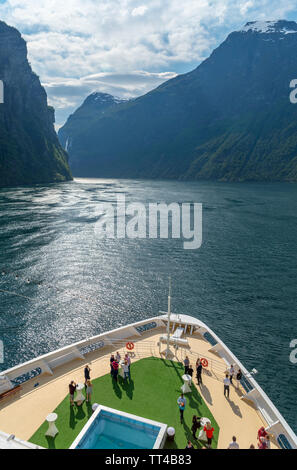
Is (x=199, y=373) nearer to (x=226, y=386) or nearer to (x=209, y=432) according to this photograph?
(x=226, y=386)

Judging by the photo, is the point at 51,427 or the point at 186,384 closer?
the point at 51,427

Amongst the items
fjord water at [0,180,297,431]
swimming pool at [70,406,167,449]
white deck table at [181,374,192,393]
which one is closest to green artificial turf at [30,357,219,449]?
white deck table at [181,374,192,393]

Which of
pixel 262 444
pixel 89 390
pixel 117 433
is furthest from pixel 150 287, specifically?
pixel 117 433

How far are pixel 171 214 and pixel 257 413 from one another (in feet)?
373

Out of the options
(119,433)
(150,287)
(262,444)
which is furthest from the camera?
(150,287)

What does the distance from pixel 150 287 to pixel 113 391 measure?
123ft

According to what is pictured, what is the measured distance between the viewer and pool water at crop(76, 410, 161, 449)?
52.5 feet

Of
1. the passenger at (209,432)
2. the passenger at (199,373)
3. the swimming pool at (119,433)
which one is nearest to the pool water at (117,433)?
the swimming pool at (119,433)

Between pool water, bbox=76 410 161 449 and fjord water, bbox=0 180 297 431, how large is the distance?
19.1 metres

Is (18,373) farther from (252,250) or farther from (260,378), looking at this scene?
(252,250)

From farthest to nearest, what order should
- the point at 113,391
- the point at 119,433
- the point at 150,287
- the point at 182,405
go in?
1. the point at 150,287
2. the point at 113,391
3. the point at 182,405
4. the point at 119,433

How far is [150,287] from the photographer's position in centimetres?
5997

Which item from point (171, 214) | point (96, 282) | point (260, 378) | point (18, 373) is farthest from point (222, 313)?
point (171, 214)

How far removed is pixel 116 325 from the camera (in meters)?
46.5
